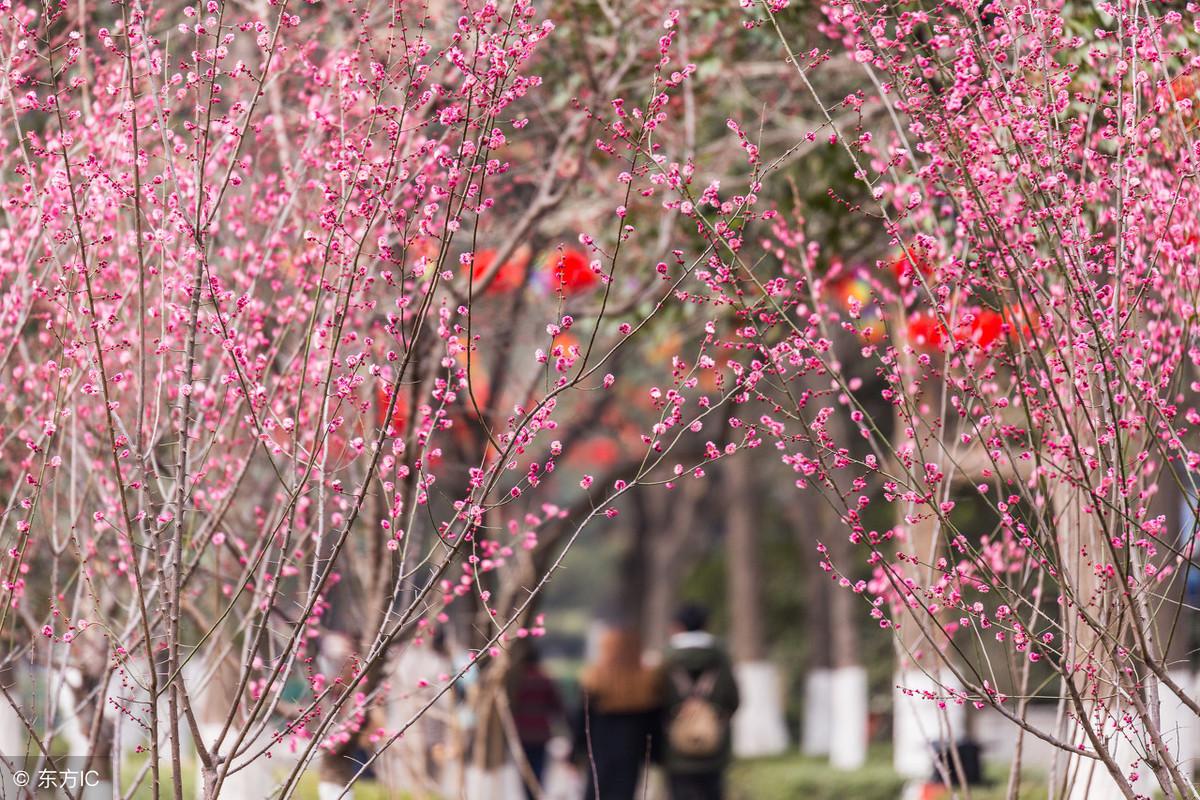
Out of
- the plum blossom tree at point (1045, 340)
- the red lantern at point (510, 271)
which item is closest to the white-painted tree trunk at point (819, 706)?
the red lantern at point (510, 271)

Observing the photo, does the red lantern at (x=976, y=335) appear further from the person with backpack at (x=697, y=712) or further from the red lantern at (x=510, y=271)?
the person with backpack at (x=697, y=712)

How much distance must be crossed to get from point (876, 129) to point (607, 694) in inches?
157

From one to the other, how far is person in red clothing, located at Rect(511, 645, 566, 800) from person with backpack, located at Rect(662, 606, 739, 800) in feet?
7.27

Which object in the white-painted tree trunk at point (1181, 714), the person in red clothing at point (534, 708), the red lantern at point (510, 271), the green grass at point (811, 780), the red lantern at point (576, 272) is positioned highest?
the red lantern at point (576, 272)

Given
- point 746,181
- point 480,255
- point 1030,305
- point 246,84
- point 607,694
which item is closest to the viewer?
point 1030,305

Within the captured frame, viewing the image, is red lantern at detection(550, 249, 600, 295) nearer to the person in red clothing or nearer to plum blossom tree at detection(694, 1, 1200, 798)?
the person in red clothing

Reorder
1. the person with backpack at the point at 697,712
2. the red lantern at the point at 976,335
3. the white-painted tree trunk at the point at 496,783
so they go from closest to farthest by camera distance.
Result: the red lantern at the point at 976,335
the person with backpack at the point at 697,712
the white-painted tree trunk at the point at 496,783

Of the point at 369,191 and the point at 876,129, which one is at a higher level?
the point at 876,129

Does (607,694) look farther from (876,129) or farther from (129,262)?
(129,262)

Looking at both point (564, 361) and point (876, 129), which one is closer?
point (564, 361)

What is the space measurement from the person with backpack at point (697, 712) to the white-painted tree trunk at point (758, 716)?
5.72 meters

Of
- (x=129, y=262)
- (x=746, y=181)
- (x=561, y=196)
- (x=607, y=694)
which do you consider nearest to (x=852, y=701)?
(x=607, y=694)

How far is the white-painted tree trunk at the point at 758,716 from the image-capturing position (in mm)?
14805

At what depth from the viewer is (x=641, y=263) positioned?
7969 mm
